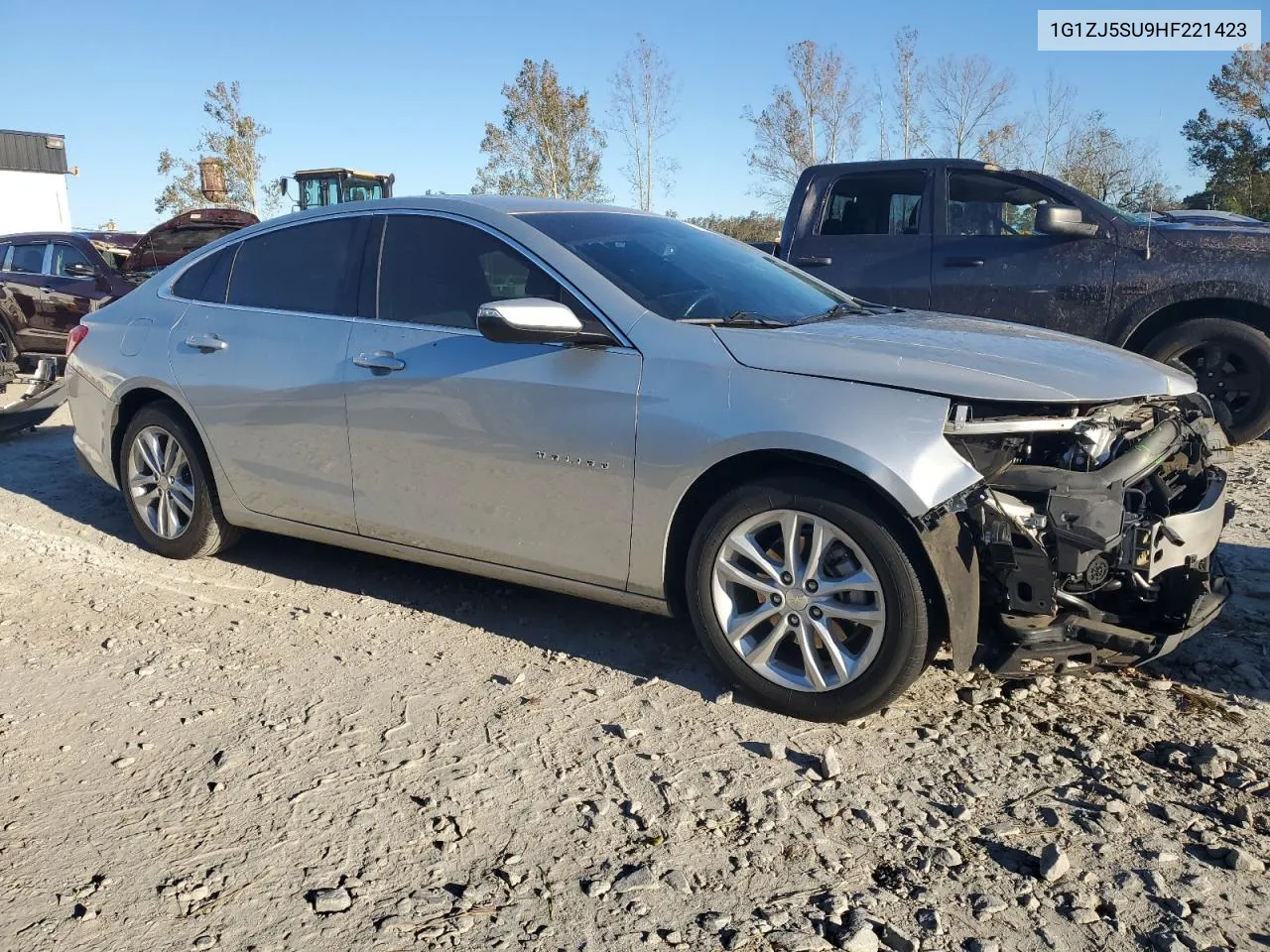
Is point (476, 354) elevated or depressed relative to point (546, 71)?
depressed

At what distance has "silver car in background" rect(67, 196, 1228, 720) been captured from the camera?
321 centimetres

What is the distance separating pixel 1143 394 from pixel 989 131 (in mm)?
29279

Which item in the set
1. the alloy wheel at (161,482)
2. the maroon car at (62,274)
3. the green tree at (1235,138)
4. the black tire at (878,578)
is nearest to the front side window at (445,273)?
the black tire at (878,578)

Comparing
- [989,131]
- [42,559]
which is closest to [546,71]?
[989,131]

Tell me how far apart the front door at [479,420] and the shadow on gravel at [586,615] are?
404 mm

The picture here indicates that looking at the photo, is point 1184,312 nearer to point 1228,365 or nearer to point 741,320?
point 1228,365

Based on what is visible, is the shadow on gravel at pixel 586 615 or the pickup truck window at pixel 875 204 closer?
the shadow on gravel at pixel 586 615

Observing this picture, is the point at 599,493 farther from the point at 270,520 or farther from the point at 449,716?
the point at 270,520

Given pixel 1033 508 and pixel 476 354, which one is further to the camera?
pixel 476 354

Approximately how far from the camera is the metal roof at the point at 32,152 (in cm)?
4394

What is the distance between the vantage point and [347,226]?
4617 mm

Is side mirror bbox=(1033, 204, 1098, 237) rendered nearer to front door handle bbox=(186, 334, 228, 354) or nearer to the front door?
the front door

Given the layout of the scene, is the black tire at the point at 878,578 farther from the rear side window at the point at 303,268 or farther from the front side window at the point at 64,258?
the front side window at the point at 64,258

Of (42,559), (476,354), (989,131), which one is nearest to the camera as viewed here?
(476,354)
